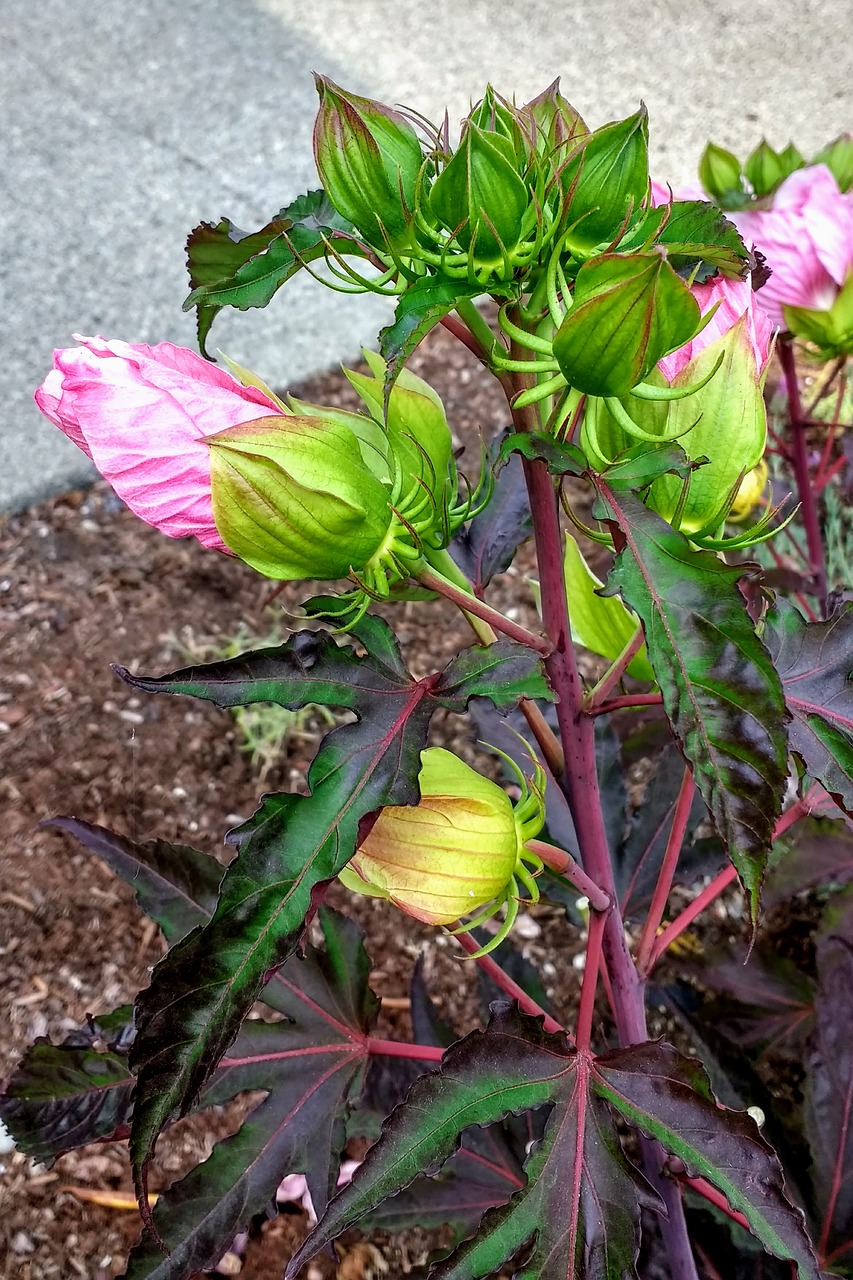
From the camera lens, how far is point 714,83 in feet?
7.75

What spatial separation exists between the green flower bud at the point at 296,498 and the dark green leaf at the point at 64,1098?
39 centimetres

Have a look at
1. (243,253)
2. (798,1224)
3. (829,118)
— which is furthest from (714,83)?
(798,1224)

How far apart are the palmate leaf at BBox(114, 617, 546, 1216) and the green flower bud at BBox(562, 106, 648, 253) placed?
0.18 meters

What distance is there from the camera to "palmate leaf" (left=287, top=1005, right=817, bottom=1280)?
17.9 inches

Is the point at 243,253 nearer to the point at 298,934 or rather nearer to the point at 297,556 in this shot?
the point at 297,556

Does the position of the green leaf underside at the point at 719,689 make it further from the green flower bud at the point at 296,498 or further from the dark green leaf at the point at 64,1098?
the dark green leaf at the point at 64,1098

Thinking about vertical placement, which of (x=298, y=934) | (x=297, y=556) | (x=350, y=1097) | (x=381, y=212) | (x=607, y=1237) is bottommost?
(x=350, y=1097)

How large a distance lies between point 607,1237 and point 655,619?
291 millimetres

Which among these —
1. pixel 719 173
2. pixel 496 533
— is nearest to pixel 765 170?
pixel 719 173

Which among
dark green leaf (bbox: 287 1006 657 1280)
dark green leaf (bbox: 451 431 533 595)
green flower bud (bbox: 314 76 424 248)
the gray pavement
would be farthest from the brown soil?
green flower bud (bbox: 314 76 424 248)

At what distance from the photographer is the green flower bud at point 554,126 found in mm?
404

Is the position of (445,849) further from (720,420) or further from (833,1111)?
(833,1111)

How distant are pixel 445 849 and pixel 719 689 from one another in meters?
0.16

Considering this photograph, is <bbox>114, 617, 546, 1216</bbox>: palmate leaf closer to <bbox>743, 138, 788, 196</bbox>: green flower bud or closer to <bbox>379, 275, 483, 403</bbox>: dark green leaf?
<bbox>379, 275, 483, 403</bbox>: dark green leaf
